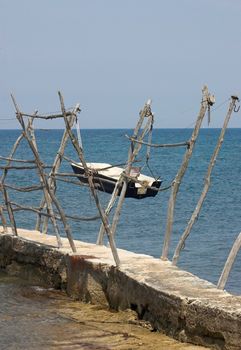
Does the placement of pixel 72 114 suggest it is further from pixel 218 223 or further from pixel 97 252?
pixel 218 223

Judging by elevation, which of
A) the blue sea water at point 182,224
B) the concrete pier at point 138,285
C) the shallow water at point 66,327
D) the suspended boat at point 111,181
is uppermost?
the suspended boat at point 111,181

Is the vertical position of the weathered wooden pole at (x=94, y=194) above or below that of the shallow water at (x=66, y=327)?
above

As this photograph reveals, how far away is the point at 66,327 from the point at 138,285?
66cm

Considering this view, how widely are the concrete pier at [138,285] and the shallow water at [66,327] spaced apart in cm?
11

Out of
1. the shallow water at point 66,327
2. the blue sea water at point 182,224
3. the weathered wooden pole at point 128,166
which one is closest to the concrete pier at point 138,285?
the shallow water at point 66,327

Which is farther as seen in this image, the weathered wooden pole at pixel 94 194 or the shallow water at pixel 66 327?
the weathered wooden pole at pixel 94 194

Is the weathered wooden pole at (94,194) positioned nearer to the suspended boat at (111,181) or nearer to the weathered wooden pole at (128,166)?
the suspended boat at (111,181)

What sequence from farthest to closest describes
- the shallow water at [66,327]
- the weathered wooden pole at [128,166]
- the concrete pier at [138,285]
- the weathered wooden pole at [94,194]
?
the weathered wooden pole at [128,166]
the weathered wooden pole at [94,194]
the shallow water at [66,327]
the concrete pier at [138,285]

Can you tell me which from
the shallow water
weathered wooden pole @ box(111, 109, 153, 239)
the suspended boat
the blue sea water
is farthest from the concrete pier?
the blue sea water

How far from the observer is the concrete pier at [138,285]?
18.6 ft

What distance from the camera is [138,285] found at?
21.6ft

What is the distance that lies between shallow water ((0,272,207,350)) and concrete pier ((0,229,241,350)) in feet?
0.36

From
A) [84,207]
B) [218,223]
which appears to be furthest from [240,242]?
[84,207]

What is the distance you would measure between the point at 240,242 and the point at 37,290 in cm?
241
